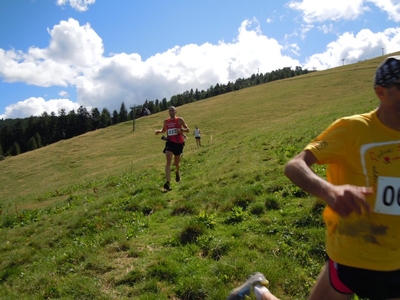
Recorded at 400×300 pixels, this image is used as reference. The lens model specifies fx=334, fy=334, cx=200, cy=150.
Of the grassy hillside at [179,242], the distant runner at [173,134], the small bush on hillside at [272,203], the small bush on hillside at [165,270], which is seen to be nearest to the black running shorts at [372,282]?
the grassy hillside at [179,242]

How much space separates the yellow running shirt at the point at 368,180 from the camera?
2.35 m

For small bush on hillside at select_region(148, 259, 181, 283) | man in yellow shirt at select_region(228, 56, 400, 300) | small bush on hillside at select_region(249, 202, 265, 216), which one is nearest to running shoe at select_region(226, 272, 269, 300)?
man in yellow shirt at select_region(228, 56, 400, 300)

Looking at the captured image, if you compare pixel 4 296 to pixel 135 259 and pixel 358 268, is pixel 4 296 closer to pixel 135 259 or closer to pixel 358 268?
pixel 135 259

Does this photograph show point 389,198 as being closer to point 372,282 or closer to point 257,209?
point 372,282

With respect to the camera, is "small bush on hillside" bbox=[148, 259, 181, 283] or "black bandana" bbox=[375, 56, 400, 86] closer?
"black bandana" bbox=[375, 56, 400, 86]

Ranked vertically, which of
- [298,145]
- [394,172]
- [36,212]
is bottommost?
[36,212]

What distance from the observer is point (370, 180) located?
240 cm

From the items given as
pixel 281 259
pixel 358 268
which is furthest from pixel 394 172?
pixel 281 259

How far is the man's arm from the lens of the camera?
6.64 feet

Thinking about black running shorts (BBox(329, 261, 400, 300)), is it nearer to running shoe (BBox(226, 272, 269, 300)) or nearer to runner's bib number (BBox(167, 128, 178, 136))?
running shoe (BBox(226, 272, 269, 300))

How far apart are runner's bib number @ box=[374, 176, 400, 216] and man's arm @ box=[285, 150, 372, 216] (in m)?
0.27

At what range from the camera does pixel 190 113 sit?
69875mm

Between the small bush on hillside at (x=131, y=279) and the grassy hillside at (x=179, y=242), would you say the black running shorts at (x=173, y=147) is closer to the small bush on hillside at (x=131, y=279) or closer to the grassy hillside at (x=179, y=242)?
the grassy hillside at (x=179, y=242)

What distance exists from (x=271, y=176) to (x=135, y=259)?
14.7 feet
